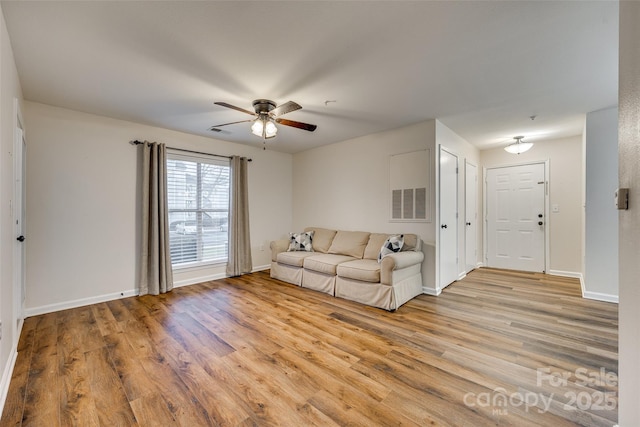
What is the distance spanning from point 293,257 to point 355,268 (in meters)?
1.22

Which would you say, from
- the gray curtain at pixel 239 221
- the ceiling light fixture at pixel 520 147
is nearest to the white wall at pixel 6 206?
the gray curtain at pixel 239 221

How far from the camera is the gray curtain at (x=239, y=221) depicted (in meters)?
4.75

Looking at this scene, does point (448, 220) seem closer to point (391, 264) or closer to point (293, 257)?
point (391, 264)

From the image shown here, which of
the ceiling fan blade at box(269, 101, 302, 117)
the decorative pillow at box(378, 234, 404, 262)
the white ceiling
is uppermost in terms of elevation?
the white ceiling

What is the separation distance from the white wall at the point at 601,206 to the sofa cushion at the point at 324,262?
316 centimetres

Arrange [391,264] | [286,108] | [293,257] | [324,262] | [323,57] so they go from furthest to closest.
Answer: [293,257]
[324,262]
[391,264]
[286,108]
[323,57]

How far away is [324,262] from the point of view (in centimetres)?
385

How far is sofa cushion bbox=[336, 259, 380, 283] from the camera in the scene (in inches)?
129

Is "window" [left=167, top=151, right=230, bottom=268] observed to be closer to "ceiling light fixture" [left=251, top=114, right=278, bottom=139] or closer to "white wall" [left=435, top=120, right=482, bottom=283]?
"ceiling light fixture" [left=251, top=114, right=278, bottom=139]

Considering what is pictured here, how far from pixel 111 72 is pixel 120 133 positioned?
1527 mm

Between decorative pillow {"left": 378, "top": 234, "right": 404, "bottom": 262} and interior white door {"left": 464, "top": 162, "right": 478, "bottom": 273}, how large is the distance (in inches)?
73.8

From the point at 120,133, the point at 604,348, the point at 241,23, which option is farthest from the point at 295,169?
the point at 604,348

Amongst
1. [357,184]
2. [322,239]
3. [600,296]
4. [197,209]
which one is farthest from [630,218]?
[197,209]

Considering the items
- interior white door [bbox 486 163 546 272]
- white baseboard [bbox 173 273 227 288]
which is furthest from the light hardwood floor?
interior white door [bbox 486 163 546 272]
